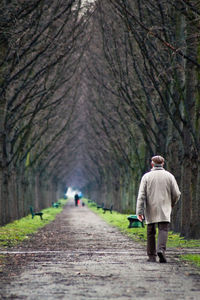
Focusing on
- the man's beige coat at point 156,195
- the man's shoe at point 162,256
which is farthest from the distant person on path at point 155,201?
the man's shoe at point 162,256

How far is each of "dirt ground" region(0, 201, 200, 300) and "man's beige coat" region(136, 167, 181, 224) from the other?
0.92 meters

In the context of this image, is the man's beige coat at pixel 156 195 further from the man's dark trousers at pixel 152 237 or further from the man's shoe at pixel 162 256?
the man's shoe at pixel 162 256

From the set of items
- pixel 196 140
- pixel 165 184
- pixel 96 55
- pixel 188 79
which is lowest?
pixel 165 184

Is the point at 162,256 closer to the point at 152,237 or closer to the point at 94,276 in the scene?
the point at 152,237

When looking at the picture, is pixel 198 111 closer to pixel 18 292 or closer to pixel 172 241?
pixel 172 241

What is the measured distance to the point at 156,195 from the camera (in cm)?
→ 1136

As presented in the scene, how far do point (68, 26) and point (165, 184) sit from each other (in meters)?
16.0

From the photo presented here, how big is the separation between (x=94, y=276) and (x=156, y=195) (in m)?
3.03

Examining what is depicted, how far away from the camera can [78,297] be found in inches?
266

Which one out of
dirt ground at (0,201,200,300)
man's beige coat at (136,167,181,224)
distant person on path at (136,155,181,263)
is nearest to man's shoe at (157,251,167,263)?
dirt ground at (0,201,200,300)

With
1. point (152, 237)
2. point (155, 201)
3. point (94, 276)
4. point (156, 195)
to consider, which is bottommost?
point (94, 276)

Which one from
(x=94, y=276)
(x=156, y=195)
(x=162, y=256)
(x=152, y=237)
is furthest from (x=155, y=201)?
(x=94, y=276)

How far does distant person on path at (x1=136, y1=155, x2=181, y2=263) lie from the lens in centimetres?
1117

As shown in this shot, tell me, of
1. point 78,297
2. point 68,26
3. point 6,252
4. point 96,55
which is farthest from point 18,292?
point 96,55
